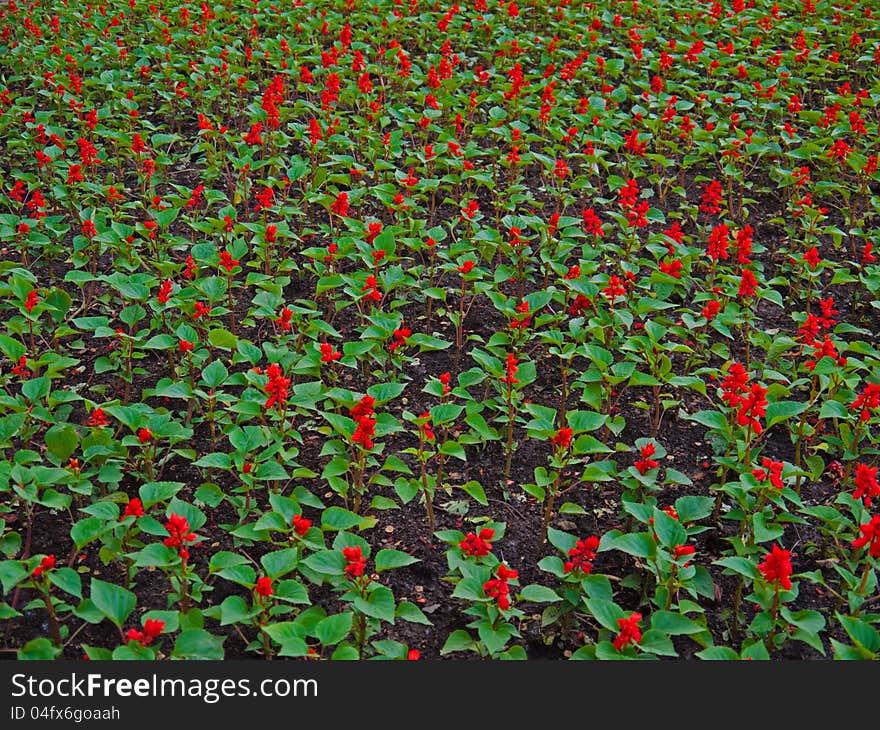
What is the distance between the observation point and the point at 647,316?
167 inches

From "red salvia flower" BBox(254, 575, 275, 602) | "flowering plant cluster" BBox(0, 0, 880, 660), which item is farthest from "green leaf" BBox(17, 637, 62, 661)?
"red salvia flower" BBox(254, 575, 275, 602)

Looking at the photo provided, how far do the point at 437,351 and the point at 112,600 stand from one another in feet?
6.49

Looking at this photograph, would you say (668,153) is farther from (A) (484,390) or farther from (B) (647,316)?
(A) (484,390)

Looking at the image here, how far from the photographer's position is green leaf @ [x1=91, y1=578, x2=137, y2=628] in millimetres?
2527

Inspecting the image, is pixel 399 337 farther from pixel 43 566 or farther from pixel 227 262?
pixel 43 566

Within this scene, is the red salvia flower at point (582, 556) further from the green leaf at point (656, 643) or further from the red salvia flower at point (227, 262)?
the red salvia flower at point (227, 262)

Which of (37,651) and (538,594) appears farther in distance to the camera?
(538,594)

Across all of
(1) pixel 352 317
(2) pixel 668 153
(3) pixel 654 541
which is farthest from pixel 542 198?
(3) pixel 654 541

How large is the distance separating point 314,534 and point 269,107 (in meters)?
3.21

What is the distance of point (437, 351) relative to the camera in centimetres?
415

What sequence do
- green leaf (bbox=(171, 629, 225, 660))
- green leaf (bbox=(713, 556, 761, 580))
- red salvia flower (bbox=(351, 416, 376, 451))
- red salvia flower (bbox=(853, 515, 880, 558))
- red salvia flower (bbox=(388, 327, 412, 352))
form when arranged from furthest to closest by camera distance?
1. red salvia flower (bbox=(388, 327, 412, 352))
2. red salvia flower (bbox=(351, 416, 376, 451))
3. green leaf (bbox=(713, 556, 761, 580))
4. red salvia flower (bbox=(853, 515, 880, 558))
5. green leaf (bbox=(171, 629, 225, 660))

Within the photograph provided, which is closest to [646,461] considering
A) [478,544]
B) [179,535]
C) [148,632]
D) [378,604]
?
[478,544]

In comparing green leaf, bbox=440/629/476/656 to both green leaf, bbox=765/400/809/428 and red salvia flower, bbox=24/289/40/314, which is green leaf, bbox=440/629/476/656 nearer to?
green leaf, bbox=765/400/809/428

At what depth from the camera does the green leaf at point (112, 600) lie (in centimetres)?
253
